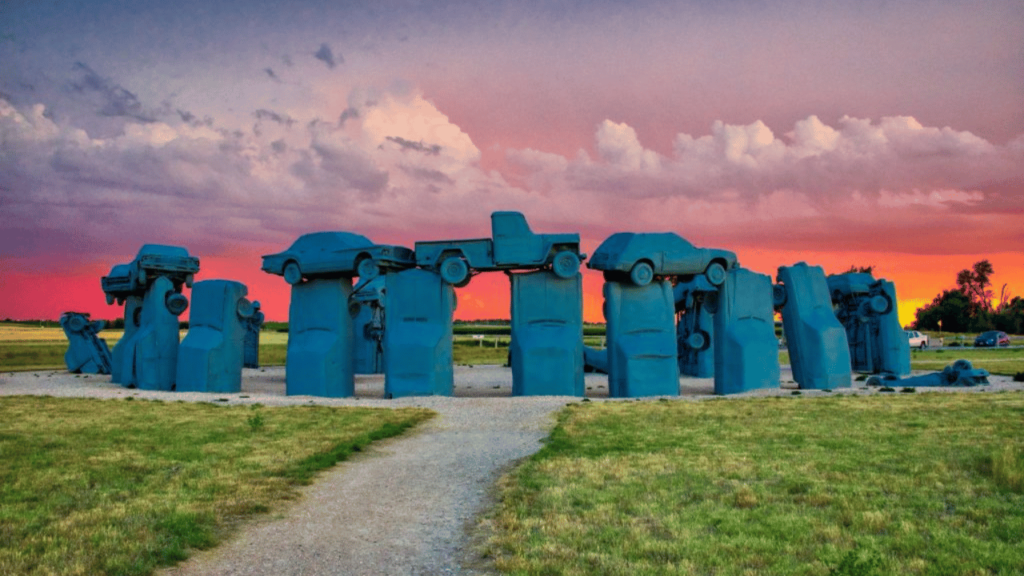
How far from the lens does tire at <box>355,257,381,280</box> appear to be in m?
23.6

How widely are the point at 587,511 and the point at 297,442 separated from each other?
288 inches

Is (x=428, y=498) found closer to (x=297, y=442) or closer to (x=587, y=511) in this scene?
(x=587, y=511)

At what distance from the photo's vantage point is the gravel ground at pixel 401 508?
670cm

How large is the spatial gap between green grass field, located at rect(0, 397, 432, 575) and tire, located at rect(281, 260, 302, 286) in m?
6.29

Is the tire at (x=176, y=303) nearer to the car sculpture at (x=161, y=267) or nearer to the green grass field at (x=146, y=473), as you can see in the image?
the car sculpture at (x=161, y=267)

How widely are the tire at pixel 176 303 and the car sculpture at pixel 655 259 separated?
15.2 m

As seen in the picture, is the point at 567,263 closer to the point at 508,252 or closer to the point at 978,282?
the point at 508,252

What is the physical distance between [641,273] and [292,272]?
450 inches

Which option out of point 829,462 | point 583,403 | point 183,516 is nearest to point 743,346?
point 583,403

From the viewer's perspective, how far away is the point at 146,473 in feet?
35.4

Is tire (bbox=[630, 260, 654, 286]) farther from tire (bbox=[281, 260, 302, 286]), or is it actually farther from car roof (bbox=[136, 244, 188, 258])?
car roof (bbox=[136, 244, 188, 258])

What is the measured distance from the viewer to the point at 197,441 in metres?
13.8

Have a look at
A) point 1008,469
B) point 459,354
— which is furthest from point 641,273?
point 459,354

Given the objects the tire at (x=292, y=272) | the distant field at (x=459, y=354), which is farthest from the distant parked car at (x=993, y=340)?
the tire at (x=292, y=272)
